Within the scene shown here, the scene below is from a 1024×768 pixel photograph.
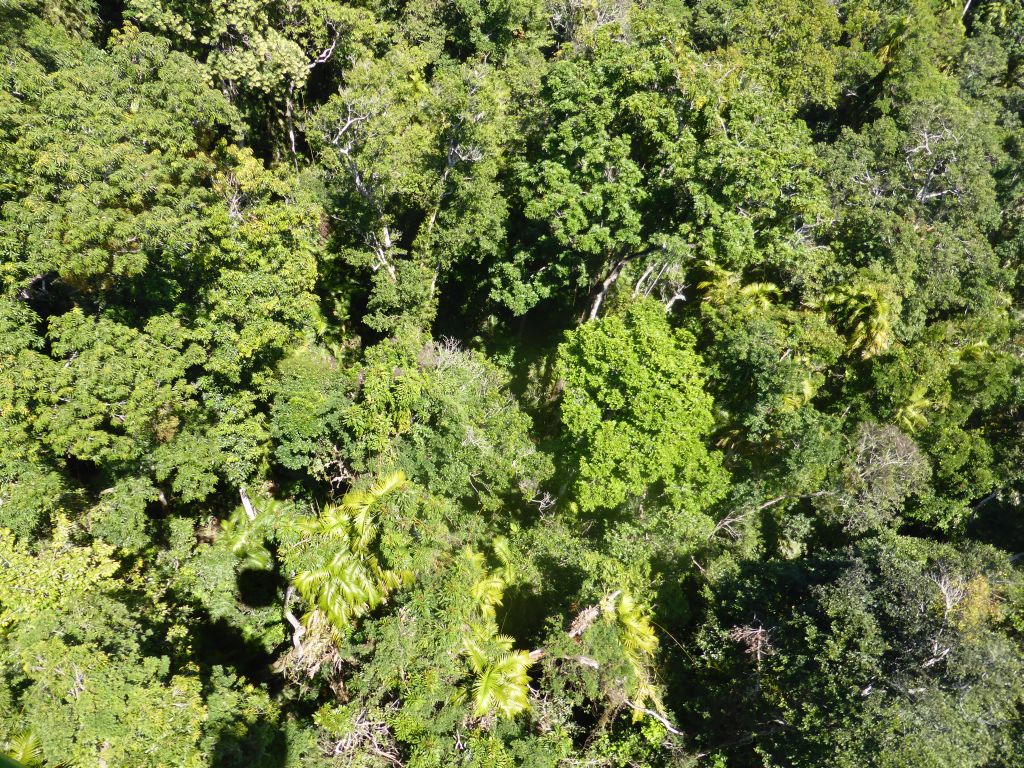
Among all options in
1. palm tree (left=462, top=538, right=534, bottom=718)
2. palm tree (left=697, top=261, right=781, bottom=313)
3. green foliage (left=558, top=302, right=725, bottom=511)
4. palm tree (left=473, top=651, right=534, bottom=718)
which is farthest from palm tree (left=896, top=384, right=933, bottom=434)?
palm tree (left=473, top=651, right=534, bottom=718)

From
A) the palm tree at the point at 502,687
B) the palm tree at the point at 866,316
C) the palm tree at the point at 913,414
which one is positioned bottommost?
the palm tree at the point at 502,687

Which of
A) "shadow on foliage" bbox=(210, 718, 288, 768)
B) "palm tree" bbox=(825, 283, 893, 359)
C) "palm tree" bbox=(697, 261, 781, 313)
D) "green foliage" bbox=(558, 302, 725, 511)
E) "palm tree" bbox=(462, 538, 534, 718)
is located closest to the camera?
"shadow on foliage" bbox=(210, 718, 288, 768)

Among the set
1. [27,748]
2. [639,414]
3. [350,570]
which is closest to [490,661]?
[350,570]

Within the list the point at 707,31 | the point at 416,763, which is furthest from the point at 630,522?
Result: the point at 707,31

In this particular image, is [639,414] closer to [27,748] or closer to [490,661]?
[490,661]

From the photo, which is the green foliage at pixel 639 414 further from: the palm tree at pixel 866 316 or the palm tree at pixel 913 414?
the palm tree at pixel 913 414

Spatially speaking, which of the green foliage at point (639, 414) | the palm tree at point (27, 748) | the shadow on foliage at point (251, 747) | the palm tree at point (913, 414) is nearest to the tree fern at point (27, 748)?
the palm tree at point (27, 748)

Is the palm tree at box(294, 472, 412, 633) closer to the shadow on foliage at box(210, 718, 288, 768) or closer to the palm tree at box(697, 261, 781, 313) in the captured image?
the shadow on foliage at box(210, 718, 288, 768)

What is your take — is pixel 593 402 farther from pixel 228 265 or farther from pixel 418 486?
pixel 228 265
